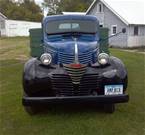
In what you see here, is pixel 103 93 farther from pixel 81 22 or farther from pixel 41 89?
pixel 81 22

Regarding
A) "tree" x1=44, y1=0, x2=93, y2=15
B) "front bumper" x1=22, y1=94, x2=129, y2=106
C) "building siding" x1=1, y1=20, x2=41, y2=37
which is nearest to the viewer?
"front bumper" x1=22, y1=94, x2=129, y2=106

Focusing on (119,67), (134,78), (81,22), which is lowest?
(134,78)

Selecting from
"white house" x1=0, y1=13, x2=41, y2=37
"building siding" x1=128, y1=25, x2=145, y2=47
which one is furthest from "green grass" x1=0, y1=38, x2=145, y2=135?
"white house" x1=0, y1=13, x2=41, y2=37

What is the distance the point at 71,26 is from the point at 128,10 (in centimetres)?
3006

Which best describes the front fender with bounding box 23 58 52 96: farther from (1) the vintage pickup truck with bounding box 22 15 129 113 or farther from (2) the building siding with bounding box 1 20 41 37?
(2) the building siding with bounding box 1 20 41 37

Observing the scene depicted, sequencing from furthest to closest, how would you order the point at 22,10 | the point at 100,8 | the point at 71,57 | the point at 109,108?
1. the point at 22,10
2. the point at 100,8
3. the point at 109,108
4. the point at 71,57

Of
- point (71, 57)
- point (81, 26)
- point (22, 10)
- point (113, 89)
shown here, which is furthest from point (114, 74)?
point (22, 10)

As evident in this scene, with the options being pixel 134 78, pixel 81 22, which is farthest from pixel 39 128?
pixel 134 78

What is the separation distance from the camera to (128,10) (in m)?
38.2

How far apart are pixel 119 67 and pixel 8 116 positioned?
8.17ft

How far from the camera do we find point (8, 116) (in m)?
7.86

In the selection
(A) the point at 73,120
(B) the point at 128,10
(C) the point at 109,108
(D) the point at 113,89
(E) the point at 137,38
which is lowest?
(E) the point at 137,38

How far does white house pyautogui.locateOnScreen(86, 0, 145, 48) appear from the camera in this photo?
116 ft

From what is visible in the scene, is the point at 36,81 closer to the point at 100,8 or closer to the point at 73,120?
the point at 73,120
